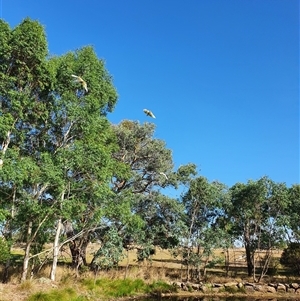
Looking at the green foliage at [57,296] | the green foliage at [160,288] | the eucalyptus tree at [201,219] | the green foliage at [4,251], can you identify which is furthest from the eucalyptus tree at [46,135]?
the eucalyptus tree at [201,219]

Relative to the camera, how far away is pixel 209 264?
19.7 m

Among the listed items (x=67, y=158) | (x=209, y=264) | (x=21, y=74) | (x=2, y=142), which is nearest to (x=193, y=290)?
(x=209, y=264)

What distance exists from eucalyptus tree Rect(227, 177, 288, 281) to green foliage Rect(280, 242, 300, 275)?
215cm

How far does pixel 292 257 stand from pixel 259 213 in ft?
14.6

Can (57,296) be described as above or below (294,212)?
below

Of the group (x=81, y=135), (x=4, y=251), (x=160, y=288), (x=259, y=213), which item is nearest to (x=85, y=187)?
(x=81, y=135)

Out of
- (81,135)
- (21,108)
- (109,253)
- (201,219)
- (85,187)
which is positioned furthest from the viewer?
(201,219)

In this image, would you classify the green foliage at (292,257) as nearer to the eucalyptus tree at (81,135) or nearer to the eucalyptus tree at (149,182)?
the eucalyptus tree at (149,182)

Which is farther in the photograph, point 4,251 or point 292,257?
point 292,257

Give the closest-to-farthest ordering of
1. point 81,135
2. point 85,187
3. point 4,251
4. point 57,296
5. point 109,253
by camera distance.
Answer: point 57,296 → point 4,251 → point 85,187 → point 81,135 → point 109,253

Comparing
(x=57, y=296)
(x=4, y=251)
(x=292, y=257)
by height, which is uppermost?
(x=292, y=257)

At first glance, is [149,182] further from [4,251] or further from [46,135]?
[4,251]

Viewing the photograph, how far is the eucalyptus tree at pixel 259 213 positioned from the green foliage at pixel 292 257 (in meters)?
2.15

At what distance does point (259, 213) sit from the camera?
21156mm
